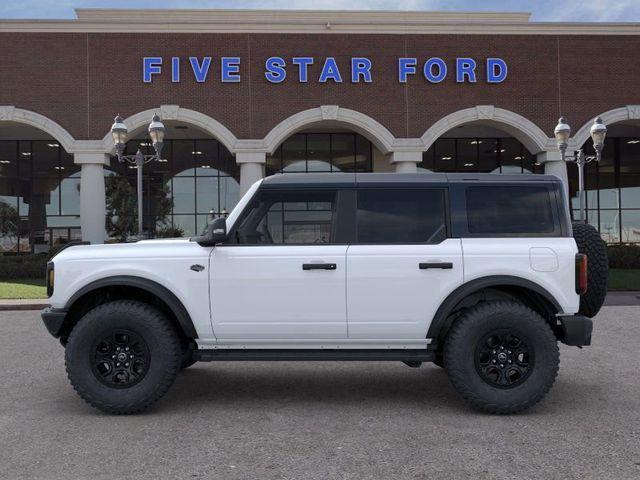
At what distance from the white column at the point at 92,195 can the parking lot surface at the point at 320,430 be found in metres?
16.5

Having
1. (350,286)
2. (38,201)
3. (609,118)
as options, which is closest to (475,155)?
(609,118)

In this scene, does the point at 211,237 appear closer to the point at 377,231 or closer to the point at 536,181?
the point at 377,231

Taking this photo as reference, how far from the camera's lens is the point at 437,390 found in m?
6.02

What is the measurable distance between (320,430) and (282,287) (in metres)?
1.26

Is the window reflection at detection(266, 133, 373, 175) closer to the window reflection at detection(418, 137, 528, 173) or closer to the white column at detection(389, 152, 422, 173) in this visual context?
the window reflection at detection(418, 137, 528, 173)

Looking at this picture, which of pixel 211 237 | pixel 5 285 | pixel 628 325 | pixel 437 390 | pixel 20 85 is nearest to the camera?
pixel 211 237

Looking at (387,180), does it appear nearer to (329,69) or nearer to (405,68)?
(329,69)

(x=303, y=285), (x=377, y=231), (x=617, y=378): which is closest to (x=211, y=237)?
(x=303, y=285)

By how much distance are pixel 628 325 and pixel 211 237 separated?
9.12 meters

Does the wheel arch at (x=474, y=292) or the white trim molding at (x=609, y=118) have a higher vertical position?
the white trim molding at (x=609, y=118)

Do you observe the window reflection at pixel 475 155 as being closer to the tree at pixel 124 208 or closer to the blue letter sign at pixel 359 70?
the blue letter sign at pixel 359 70

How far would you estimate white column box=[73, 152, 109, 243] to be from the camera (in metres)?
22.5

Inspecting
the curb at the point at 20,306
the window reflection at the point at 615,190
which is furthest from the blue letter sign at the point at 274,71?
the window reflection at the point at 615,190

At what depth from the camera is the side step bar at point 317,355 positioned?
5.20m
